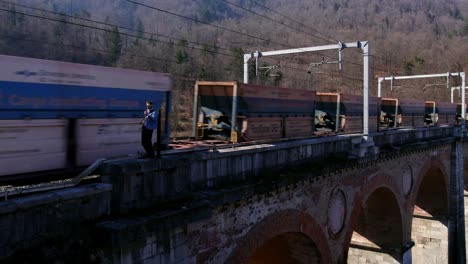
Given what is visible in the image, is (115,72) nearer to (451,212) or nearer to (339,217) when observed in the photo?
(339,217)

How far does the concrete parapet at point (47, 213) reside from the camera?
4.64m

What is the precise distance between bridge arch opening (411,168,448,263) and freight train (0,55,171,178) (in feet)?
63.2

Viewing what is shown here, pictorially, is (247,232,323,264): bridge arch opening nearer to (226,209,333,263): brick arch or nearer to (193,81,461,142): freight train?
(226,209,333,263): brick arch

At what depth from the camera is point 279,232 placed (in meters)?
9.62

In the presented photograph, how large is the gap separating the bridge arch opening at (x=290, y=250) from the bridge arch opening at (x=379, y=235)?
6.69m

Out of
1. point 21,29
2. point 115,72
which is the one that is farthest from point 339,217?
point 21,29

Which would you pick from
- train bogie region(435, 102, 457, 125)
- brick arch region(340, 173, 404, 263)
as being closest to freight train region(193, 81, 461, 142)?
brick arch region(340, 173, 404, 263)

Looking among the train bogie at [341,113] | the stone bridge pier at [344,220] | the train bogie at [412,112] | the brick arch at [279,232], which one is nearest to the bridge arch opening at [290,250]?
the stone bridge pier at [344,220]

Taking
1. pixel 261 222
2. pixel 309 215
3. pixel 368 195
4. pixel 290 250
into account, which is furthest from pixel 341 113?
pixel 261 222

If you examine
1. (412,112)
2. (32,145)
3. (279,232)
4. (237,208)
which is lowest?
(279,232)

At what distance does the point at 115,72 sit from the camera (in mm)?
7695

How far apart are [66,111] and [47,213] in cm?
244

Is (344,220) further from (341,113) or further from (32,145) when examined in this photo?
(32,145)

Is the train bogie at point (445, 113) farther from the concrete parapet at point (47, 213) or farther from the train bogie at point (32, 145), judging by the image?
the concrete parapet at point (47, 213)
